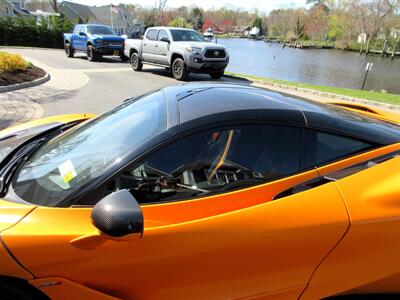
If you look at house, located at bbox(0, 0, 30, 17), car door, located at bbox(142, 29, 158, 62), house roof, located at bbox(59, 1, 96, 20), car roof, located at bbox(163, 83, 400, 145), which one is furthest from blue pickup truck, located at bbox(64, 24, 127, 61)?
house roof, located at bbox(59, 1, 96, 20)

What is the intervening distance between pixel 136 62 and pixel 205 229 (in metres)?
15.1

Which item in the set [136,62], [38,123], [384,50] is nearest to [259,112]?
[38,123]

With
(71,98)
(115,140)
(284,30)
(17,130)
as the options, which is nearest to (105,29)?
(71,98)

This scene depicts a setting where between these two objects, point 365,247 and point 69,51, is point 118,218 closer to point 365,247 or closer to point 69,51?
point 365,247

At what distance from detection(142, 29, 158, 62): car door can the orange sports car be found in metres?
12.9

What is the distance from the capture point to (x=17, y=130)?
10.6 ft

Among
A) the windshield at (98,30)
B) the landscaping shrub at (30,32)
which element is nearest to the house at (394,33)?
the landscaping shrub at (30,32)

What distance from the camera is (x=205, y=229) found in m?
1.72

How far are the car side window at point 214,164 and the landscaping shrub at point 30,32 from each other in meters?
31.7

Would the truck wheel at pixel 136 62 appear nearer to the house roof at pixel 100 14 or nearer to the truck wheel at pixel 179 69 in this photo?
the truck wheel at pixel 179 69

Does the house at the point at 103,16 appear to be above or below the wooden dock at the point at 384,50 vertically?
above

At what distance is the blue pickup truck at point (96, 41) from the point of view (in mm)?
18984

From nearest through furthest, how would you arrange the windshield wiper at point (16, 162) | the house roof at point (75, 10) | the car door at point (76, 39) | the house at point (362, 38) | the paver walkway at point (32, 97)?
1. the windshield wiper at point (16, 162)
2. the paver walkway at point (32, 97)
3. the car door at point (76, 39)
4. the house roof at point (75, 10)
5. the house at point (362, 38)

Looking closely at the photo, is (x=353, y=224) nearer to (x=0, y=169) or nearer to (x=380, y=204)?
(x=380, y=204)
